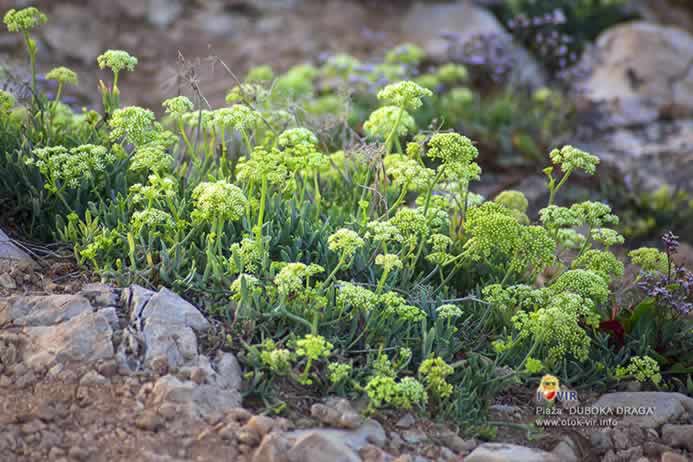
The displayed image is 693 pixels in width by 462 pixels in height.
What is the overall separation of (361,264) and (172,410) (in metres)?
1.21

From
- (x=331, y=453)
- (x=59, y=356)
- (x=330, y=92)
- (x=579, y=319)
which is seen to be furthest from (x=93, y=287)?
(x=330, y=92)

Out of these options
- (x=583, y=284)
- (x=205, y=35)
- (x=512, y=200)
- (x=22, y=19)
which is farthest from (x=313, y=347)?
(x=205, y=35)

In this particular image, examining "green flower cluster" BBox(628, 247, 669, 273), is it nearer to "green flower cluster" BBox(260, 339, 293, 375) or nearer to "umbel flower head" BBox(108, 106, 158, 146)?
"green flower cluster" BBox(260, 339, 293, 375)

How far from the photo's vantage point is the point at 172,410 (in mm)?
3047

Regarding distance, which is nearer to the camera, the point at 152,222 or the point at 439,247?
the point at 152,222

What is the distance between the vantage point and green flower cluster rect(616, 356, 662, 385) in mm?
3523

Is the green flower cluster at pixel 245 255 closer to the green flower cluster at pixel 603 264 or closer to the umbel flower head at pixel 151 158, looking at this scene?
the umbel flower head at pixel 151 158

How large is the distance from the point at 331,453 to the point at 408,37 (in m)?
6.80

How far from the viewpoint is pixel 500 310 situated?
3799 millimetres

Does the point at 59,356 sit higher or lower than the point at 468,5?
lower

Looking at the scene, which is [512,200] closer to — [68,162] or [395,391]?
[395,391]

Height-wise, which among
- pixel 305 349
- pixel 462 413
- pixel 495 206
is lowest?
pixel 462 413

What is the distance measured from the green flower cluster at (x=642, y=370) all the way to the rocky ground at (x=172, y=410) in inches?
3.4

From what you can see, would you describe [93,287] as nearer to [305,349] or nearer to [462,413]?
[305,349]
